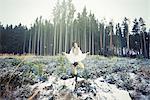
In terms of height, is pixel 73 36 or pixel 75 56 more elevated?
pixel 73 36

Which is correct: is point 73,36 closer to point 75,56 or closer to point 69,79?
point 75,56

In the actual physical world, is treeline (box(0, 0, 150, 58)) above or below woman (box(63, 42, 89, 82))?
above

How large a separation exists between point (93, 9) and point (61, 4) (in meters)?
0.31

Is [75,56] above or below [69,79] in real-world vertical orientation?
above

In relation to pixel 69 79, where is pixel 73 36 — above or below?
above

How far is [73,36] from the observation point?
233cm

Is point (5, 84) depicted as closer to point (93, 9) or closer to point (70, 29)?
point (70, 29)

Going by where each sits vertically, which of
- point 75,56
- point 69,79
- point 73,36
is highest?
point 73,36

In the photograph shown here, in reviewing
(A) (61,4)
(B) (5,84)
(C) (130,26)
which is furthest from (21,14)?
(C) (130,26)

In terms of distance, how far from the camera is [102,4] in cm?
245

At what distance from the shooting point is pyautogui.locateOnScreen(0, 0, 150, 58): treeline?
91.1 inches

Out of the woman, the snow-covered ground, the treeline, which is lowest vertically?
the snow-covered ground

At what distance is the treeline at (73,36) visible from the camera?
231 centimetres

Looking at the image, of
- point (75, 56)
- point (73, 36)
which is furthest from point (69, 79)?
point (73, 36)
